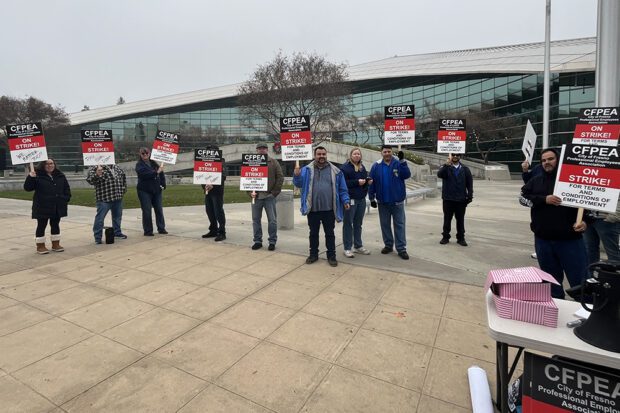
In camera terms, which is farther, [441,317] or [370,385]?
[441,317]

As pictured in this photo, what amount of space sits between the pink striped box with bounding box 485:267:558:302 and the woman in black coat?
26.1 ft

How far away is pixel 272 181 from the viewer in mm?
7234

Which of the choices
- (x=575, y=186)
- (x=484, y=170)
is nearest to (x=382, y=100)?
(x=484, y=170)

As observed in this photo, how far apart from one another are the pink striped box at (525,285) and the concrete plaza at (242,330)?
1036mm

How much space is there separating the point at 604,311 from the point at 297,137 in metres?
5.52

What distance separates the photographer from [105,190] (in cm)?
780

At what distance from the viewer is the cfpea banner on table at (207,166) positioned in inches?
309

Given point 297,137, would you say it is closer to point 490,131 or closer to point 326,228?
point 326,228

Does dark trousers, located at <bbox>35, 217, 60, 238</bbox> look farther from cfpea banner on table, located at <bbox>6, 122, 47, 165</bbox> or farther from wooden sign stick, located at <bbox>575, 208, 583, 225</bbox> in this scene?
wooden sign stick, located at <bbox>575, 208, 583, 225</bbox>

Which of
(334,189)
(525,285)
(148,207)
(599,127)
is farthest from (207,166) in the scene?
(599,127)

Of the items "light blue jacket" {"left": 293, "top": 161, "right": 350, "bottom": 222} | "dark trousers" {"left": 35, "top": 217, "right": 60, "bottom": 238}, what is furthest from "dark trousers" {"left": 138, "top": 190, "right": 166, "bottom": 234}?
"light blue jacket" {"left": 293, "top": 161, "right": 350, "bottom": 222}

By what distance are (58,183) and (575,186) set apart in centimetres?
864

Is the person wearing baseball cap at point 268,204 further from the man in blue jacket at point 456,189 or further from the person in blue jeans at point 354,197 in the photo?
the man in blue jacket at point 456,189

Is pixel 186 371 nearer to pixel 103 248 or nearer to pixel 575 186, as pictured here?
pixel 575 186
